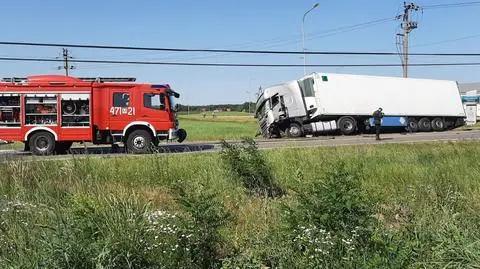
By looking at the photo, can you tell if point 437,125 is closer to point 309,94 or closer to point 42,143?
point 309,94

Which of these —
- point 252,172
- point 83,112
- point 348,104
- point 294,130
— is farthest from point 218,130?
point 252,172

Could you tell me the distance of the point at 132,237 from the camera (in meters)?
5.16

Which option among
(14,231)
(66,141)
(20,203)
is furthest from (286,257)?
(66,141)

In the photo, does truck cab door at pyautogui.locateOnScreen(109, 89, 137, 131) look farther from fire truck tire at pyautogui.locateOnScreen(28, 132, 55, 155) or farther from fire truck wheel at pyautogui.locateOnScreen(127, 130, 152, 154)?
fire truck tire at pyautogui.locateOnScreen(28, 132, 55, 155)

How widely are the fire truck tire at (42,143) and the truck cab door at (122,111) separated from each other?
2.41 meters

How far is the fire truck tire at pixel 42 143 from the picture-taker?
70.5 feet

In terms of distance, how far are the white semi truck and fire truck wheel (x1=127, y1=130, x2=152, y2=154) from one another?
14.7m

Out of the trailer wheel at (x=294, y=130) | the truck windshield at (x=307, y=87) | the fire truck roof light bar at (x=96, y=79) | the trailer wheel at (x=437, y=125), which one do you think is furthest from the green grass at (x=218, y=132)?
the trailer wheel at (x=437, y=125)

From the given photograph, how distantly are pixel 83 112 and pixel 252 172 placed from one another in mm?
13911

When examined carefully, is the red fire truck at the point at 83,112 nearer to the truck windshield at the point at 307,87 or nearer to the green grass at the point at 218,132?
the green grass at the point at 218,132

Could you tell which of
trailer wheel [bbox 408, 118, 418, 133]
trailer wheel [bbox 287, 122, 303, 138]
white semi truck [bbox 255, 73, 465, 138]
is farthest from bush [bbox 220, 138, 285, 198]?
trailer wheel [bbox 408, 118, 418, 133]

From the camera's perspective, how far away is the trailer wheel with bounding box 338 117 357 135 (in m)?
36.4

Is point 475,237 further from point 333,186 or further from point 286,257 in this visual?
point 286,257

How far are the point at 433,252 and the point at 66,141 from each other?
1920 cm
